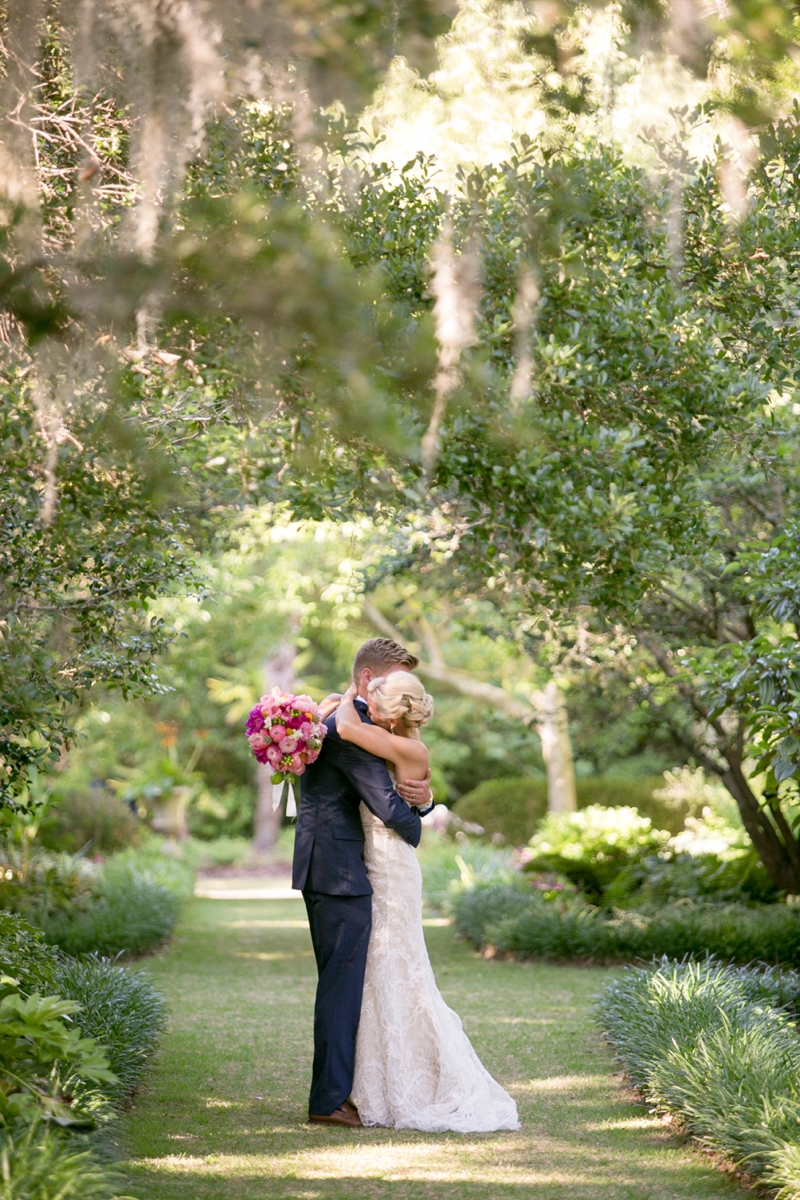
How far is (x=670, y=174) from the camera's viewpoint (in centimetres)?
579

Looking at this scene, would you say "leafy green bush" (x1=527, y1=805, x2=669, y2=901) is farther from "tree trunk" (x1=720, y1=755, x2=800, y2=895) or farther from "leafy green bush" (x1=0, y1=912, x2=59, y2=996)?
"leafy green bush" (x1=0, y1=912, x2=59, y2=996)

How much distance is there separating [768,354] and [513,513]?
1438 mm

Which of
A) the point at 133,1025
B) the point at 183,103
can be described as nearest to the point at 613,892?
the point at 133,1025

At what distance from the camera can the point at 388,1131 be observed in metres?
5.14

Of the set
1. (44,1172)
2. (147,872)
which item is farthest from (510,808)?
(44,1172)

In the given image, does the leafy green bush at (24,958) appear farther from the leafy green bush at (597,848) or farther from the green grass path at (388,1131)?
the leafy green bush at (597,848)

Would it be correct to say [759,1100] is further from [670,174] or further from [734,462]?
[734,462]

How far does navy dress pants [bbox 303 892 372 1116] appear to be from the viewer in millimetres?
5199

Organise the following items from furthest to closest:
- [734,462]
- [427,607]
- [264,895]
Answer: [264,895] → [427,607] → [734,462]

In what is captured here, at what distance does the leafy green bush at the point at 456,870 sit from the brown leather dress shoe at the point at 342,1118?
7.40 m

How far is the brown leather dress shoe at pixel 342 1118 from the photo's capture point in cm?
520

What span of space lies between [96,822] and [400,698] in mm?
12662

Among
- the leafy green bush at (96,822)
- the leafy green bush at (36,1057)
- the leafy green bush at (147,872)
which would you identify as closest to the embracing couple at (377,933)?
the leafy green bush at (36,1057)

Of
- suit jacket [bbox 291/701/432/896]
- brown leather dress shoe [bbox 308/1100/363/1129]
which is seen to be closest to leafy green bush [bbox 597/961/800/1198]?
brown leather dress shoe [bbox 308/1100/363/1129]
